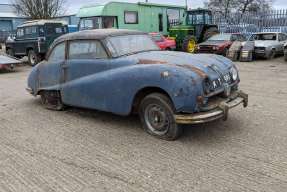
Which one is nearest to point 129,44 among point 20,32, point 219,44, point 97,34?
point 97,34

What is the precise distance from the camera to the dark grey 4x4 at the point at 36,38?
1677 centimetres

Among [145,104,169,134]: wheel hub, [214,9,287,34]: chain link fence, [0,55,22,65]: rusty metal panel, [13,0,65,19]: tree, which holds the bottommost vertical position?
[145,104,169,134]: wheel hub

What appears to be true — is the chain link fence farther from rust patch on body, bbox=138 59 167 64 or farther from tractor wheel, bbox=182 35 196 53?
rust patch on body, bbox=138 59 167 64

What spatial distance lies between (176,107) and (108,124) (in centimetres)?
174

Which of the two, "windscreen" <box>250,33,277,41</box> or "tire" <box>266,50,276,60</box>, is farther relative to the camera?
"windscreen" <box>250,33,277,41</box>

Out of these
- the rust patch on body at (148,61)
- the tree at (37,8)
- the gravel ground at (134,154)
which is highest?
the tree at (37,8)

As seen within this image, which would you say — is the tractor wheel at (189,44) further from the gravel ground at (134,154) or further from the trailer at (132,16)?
the gravel ground at (134,154)

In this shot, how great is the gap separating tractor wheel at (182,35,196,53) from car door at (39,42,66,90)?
12.8 metres

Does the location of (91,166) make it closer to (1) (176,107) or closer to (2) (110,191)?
(2) (110,191)

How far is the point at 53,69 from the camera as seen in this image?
Answer: 666 centimetres

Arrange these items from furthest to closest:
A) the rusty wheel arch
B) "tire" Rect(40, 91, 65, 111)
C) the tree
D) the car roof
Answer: the tree < "tire" Rect(40, 91, 65, 111) < the car roof < the rusty wheel arch

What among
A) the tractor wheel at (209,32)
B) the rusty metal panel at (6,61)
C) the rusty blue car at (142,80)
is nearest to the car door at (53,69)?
the rusty blue car at (142,80)

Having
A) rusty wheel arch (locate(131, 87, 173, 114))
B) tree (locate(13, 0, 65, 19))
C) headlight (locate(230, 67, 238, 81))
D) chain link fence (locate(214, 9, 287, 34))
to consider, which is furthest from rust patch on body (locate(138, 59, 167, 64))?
tree (locate(13, 0, 65, 19))

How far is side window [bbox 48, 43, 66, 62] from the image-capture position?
6.55m
